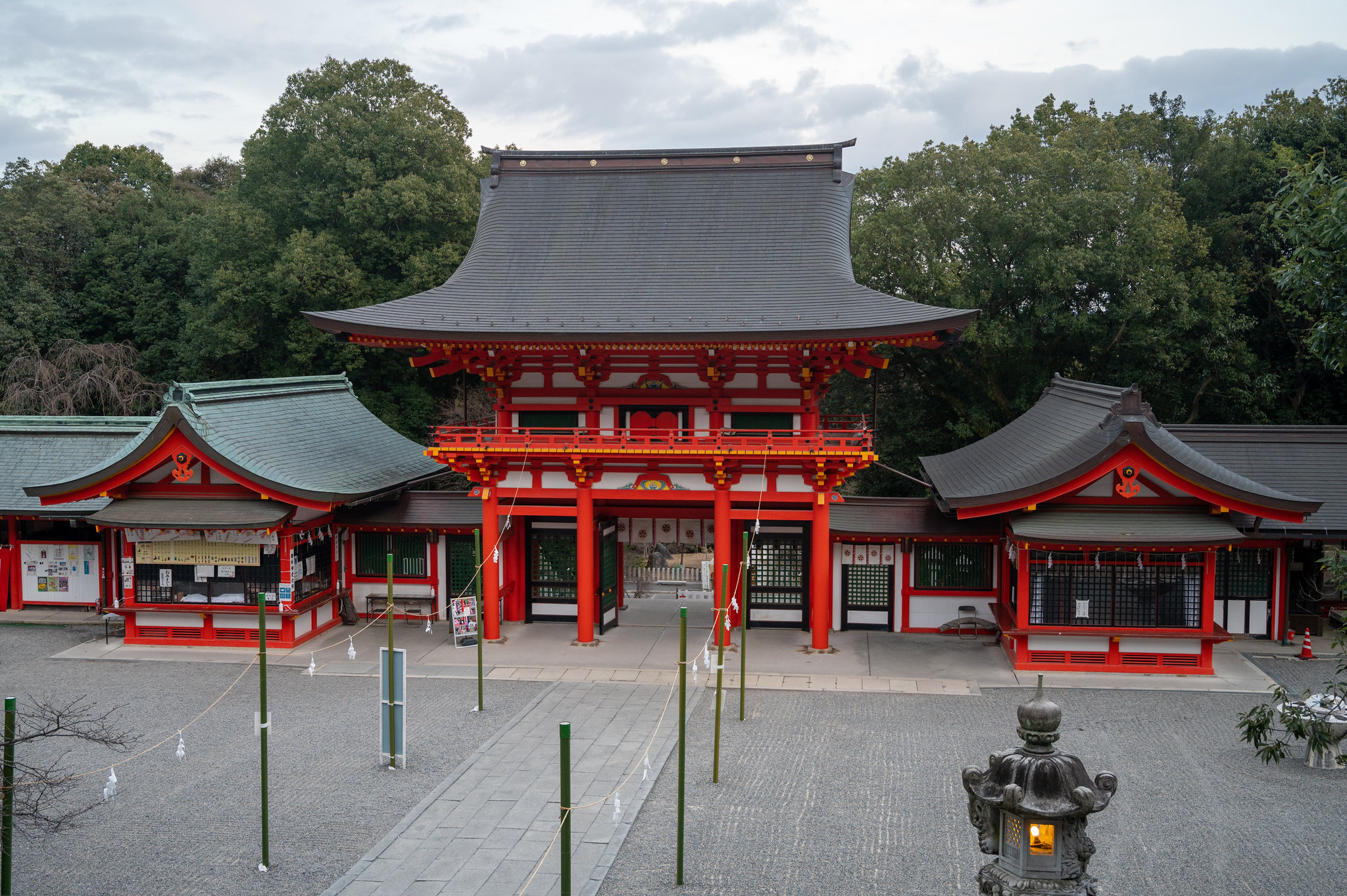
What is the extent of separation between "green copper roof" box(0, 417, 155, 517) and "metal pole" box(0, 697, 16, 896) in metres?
14.0

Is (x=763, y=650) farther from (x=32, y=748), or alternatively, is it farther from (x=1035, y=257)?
(x=1035, y=257)

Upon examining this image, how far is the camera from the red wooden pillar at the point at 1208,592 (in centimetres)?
1744

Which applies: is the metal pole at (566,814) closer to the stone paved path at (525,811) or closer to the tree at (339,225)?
the stone paved path at (525,811)

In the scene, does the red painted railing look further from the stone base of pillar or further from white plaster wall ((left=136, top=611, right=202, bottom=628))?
the stone base of pillar

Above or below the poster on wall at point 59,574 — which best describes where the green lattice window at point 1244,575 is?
above

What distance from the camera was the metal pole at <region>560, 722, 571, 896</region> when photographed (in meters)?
8.52

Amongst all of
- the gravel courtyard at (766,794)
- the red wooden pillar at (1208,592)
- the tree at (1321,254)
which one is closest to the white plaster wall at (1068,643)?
the gravel courtyard at (766,794)

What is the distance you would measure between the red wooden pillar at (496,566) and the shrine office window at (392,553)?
7.42ft

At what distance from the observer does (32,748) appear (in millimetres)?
13961

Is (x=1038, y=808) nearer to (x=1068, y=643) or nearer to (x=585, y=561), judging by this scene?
(x=1068, y=643)

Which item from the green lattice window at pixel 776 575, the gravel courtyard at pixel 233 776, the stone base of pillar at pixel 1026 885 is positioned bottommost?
the gravel courtyard at pixel 233 776

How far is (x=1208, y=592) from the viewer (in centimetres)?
1748

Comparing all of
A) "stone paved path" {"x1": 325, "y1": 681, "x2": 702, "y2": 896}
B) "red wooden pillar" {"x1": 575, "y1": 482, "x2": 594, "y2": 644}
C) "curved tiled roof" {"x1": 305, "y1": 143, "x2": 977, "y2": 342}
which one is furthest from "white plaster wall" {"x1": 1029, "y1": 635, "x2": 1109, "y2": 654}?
"red wooden pillar" {"x1": 575, "y1": 482, "x2": 594, "y2": 644}

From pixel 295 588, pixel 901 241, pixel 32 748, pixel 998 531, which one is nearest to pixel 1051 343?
pixel 901 241
